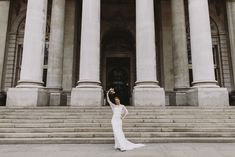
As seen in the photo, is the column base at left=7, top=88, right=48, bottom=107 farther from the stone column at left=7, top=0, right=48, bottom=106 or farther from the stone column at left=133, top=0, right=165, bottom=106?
the stone column at left=133, top=0, right=165, bottom=106

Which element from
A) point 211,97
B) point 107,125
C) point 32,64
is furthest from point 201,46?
point 32,64

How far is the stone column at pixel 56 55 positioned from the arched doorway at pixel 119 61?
286 inches

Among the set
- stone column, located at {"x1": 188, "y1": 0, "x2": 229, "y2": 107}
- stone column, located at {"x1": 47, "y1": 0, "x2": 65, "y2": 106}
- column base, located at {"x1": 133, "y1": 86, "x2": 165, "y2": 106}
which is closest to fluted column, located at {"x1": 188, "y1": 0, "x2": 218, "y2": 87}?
stone column, located at {"x1": 188, "y1": 0, "x2": 229, "y2": 107}

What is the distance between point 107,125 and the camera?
36.4ft

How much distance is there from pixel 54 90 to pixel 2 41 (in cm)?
952

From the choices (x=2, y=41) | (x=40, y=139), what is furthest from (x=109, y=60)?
(x=40, y=139)

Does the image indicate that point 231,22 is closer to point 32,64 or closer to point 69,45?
point 69,45

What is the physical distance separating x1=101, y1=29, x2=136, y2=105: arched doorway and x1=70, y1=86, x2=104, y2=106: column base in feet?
36.1

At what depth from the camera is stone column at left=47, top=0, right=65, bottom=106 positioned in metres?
20.4

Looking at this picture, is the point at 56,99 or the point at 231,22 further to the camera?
the point at 231,22

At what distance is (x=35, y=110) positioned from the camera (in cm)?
1312

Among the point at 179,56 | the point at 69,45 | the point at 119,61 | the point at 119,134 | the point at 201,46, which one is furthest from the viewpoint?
the point at 119,61

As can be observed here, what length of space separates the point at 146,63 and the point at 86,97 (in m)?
5.55

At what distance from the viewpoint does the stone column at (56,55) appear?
20359 millimetres
